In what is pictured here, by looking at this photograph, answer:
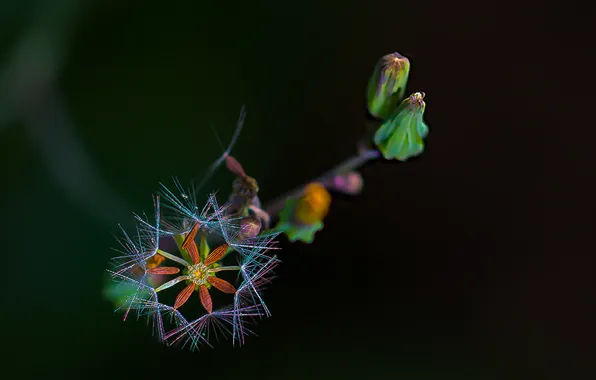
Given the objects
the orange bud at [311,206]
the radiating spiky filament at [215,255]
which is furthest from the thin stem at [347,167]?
the radiating spiky filament at [215,255]

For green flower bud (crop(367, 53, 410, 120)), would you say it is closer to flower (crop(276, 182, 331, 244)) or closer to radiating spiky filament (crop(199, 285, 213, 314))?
flower (crop(276, 182, 331, 244))

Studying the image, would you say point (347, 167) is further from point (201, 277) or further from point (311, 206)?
point (201, 277)

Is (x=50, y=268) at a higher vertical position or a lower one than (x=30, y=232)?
lower

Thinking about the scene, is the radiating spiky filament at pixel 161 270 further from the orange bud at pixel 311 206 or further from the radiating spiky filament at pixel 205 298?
the orange bud at pixel 311 206

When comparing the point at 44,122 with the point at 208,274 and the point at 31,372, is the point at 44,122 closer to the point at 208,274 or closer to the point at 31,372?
the point at 31,372

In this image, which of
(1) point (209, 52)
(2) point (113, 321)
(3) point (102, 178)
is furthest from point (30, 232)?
(1) point (209, 52)

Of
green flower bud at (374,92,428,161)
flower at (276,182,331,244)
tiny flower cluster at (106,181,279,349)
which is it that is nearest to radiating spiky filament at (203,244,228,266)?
tiny flower cluster at (106,181,279,349)
